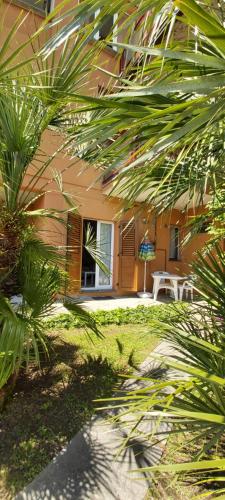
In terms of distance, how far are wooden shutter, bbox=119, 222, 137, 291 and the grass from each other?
19.9 feet

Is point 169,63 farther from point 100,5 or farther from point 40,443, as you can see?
point 40,443

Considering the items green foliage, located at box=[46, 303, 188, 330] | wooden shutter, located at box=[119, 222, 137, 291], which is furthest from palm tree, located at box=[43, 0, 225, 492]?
wooden shutter, located at box=[119, 222, 137, 291]

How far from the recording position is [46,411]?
3238mm

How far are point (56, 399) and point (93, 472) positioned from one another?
1.18 metres

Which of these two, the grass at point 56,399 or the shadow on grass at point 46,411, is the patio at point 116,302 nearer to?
A: the grass at point 56,399

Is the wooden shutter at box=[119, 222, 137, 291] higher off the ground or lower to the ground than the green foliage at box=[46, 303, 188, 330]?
higher

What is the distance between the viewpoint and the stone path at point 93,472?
7.23 ft

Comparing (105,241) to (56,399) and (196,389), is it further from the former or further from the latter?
(196,389)

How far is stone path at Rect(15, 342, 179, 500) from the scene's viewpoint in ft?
7.23

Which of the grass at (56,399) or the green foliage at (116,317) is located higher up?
the green foliage at (116,317)

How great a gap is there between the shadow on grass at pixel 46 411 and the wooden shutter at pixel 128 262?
7.07 m

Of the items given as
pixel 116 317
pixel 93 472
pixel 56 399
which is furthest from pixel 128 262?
pixel 93 472

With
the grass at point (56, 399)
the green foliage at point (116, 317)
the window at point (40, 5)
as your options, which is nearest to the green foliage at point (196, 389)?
the grass at point (56, 399)

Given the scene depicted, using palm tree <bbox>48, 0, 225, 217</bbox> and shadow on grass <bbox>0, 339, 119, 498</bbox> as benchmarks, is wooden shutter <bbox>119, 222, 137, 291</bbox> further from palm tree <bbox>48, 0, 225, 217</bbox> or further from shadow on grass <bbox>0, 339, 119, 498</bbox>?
palm tree <bbox>48, 0, 225, 217</bbox>
